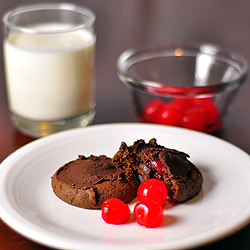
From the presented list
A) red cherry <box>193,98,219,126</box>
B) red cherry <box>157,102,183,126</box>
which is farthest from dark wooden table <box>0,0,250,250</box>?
red cherry <box>157,102,183,126</box>

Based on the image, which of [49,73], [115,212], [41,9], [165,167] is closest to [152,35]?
[41,9]

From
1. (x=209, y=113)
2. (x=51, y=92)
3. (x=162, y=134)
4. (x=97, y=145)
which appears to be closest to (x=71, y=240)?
(x=97, y=145)

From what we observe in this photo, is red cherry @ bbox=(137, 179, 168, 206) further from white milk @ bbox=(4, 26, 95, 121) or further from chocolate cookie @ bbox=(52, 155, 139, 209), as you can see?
white milk @ bbox=(4, 26, 95, 121)

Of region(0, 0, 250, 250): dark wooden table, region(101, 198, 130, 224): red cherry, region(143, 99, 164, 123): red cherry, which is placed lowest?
region(0, 0, 250, 250): dark wooden table

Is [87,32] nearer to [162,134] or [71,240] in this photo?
[162,134]

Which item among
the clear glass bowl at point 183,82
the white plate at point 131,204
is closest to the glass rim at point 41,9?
the clear glass bowl at point 183,82
